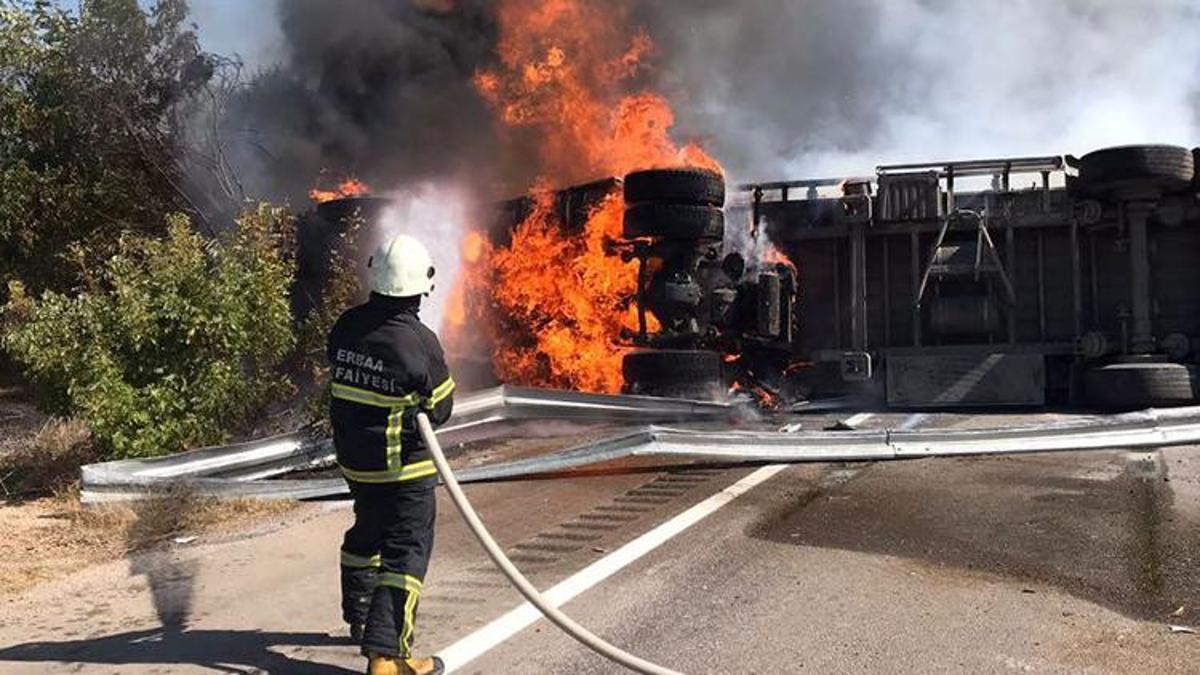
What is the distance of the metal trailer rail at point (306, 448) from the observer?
6.02m

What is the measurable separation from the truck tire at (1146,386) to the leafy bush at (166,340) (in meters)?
7.79

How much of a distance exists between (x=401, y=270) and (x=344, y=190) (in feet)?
39.1

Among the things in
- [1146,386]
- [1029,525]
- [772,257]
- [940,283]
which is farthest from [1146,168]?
[1029,525]

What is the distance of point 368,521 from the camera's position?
342cm

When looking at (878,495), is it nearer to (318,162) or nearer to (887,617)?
(887,617)

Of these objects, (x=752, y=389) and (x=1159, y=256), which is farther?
(x=752, y=389)

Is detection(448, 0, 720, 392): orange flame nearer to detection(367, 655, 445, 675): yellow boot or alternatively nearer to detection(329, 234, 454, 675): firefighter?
detection(329, 234, 454, 675): firefighter

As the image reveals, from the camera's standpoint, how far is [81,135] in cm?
1234

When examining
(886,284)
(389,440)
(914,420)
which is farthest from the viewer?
(886,284)

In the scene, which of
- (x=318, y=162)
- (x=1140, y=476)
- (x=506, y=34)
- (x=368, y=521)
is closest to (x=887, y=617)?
(x=368, y=521)

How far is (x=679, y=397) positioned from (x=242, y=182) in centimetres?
864

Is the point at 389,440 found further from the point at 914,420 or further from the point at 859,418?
the point at 914,420

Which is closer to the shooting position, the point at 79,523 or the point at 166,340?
the point at 79,523

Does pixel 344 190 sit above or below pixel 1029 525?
above
